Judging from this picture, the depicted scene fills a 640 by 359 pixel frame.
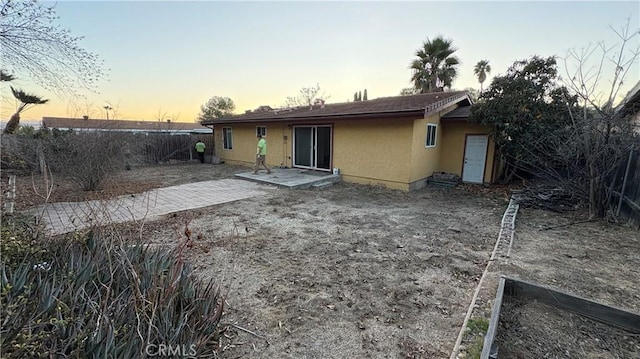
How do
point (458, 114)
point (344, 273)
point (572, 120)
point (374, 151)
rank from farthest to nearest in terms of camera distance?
point (458, 114)
point (374, 151)
point (572, 120)
point (344, 273)

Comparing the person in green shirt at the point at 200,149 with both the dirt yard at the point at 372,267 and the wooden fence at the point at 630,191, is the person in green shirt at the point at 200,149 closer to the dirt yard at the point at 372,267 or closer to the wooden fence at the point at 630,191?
the dirt yard at the point at 372,267

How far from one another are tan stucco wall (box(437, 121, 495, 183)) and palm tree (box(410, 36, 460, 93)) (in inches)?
214

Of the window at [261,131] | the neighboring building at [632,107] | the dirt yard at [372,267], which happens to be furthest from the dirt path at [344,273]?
the window at [261,131]

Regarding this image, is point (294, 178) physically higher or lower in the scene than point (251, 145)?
lower

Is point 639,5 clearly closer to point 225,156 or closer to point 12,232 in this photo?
point 12,232

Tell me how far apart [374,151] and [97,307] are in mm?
8788

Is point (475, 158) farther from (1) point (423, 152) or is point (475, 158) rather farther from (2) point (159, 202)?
(2) point (159, 202)

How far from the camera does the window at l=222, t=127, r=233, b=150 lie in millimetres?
15875

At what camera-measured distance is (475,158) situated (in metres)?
10.2

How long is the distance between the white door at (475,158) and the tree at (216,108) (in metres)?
38.5

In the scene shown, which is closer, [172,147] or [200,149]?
[172,147]

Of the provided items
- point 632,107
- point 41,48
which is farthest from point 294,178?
point 632,107

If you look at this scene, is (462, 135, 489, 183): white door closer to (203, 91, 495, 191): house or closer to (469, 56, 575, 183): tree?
(203, 91, 495, 191): house

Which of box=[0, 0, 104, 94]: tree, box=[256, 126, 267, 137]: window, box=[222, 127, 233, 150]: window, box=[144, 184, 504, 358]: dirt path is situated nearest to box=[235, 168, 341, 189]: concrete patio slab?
box=[144, 184, 504, 358]: dirt path
